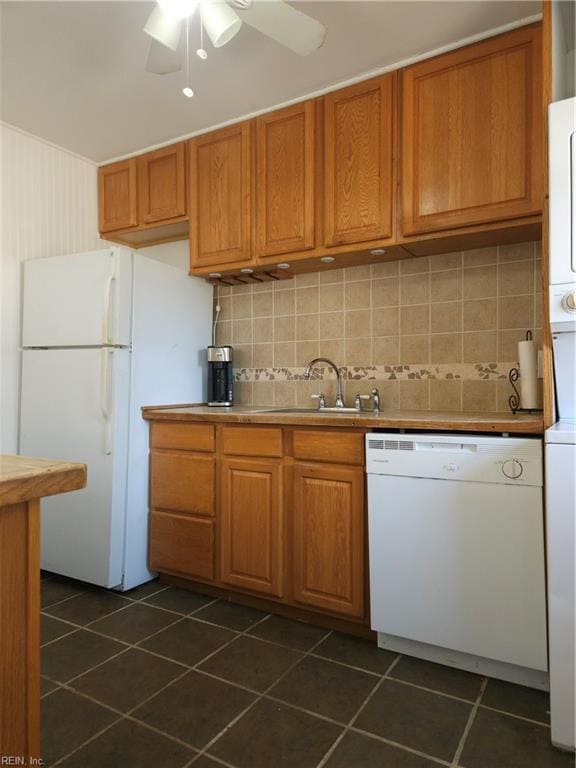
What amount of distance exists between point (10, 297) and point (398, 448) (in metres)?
2.23

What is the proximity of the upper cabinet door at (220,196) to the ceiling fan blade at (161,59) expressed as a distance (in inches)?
31.7

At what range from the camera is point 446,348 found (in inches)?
93.4

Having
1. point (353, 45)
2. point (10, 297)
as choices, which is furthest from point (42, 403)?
point (353, 45)

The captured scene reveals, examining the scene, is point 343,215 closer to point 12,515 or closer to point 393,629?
point 393,629

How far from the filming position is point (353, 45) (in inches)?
80.5

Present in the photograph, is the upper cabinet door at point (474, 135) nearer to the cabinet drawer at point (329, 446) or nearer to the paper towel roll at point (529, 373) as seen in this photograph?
the paper towel roll at point (529, 373)

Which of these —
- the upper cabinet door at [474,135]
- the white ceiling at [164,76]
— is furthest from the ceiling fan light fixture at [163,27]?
the upper cabinet door at [474,135]

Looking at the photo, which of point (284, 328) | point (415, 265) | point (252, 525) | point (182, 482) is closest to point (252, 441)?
point (252, 525)

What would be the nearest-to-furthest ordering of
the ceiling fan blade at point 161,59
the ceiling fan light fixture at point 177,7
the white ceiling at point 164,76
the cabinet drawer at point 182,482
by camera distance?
the ceiling fan light fixture at point 177,7, the ceiling fan blade at point 161,59, the white ceiling at point 164,76, the cabinet drawer at point 182,482

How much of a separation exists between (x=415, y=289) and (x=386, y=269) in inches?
7.6

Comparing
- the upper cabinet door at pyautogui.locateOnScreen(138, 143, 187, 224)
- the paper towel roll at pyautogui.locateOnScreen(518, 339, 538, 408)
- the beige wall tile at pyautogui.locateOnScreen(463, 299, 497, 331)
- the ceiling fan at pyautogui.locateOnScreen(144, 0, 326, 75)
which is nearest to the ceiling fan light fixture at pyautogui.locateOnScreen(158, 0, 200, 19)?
the ceiling fan at pyautogui.locateOnScreen(144, 0, 326, 75)

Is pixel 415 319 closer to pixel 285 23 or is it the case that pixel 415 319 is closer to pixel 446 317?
pixel 446 317

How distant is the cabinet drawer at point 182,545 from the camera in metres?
2.36

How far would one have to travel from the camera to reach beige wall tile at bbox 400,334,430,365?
242 cm
